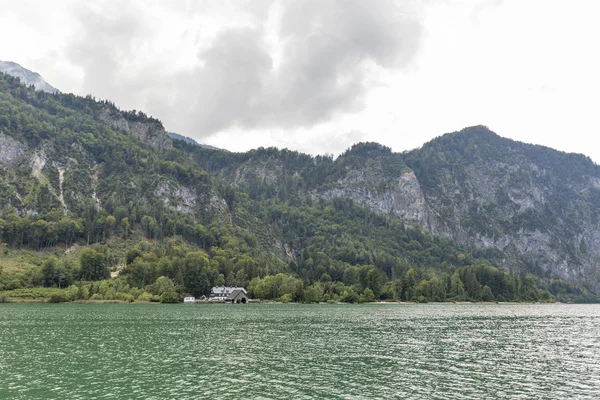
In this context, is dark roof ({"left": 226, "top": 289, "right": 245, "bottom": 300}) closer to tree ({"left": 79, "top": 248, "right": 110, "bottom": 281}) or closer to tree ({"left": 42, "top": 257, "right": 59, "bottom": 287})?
tree ({"left": 79, "top": 248, "right": 110, "bottom": 281})

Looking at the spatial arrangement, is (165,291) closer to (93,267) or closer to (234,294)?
(234,294)

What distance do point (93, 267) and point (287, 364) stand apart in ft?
569

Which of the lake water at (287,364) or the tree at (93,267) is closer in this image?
the lake water at (287,364)

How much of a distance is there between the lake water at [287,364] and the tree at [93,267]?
403 feet

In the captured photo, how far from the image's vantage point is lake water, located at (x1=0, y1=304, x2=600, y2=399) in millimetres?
35625

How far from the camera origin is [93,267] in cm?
19475

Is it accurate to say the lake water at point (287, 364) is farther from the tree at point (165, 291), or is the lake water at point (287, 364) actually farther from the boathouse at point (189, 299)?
the boathouse at point (189, 299)

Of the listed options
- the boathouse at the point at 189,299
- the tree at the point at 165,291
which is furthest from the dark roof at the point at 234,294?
the tree at the point at 165,291

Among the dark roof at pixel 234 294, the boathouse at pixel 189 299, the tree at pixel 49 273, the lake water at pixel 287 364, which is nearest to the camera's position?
the lake water at pixel 287 364

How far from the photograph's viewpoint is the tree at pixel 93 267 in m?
193

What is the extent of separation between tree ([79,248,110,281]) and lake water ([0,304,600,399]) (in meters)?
123

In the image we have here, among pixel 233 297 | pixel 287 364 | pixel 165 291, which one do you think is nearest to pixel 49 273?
pixel 165 291

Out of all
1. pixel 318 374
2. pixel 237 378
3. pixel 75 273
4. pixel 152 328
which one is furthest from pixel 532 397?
pixel 75 273

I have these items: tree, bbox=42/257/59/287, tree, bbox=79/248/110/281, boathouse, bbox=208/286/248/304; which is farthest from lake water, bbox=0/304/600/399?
tree, bbox=79/248/110/281
